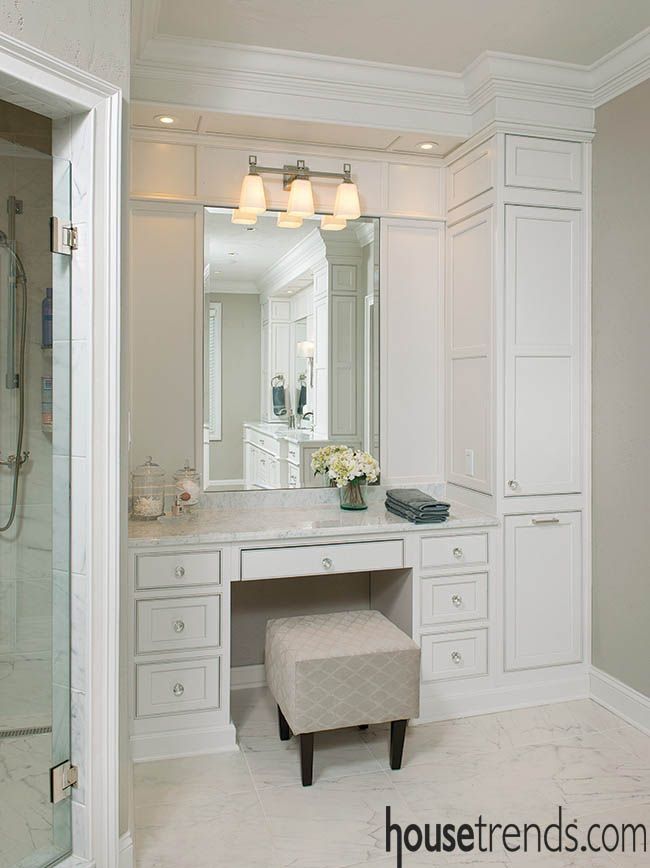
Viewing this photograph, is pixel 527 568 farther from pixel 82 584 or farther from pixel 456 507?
pixel 82 584

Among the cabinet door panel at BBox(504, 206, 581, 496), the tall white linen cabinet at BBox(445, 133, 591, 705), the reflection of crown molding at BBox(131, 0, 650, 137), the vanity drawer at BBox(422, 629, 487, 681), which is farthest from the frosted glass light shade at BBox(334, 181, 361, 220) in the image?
the vanity drawer at BBox(422, 629, 487, 681)

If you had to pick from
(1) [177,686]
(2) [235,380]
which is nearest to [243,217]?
(2) [235,380]

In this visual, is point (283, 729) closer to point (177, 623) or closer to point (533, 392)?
point (177, 623)

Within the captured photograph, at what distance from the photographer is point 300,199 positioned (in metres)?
3.33

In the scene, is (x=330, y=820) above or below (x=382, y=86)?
below

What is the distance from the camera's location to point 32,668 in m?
2.01

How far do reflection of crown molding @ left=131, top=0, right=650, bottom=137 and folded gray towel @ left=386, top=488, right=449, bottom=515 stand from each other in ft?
5.36

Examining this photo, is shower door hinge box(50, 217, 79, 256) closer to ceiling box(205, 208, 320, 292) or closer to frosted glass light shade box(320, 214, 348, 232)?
ceiling box(205, 208, 320, 292)

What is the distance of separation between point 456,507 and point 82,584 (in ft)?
6.37

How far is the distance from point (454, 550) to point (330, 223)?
1623mm

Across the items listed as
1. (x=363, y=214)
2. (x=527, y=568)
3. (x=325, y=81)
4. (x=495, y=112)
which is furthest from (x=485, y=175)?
(x=527, y=568)

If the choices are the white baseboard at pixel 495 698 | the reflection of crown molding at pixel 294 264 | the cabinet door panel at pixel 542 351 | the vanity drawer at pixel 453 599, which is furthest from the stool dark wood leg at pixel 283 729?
the reflection of crown molding at pixel 294 264

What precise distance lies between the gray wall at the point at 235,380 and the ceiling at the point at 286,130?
2.36 feet

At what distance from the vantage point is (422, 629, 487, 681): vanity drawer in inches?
124
